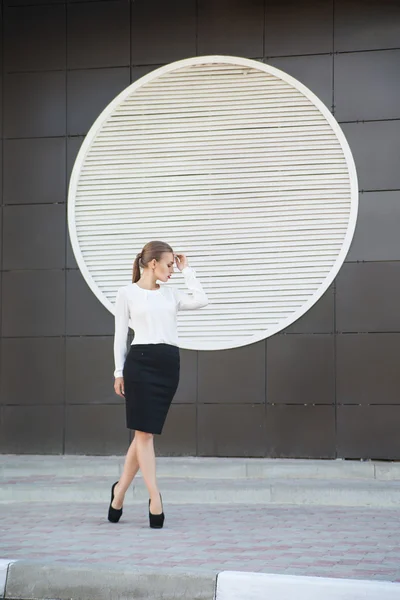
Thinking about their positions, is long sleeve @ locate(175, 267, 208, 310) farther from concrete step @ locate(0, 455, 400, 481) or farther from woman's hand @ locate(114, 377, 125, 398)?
concrete step @ locate(0, 455, 400, 481)

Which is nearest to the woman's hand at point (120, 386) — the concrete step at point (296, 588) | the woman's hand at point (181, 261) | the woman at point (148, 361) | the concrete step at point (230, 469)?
the woman at point (148, 361)

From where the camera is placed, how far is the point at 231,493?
8.35 meters

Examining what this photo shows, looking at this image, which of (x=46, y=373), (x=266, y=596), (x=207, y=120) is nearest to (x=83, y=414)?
(x=46, y=373)

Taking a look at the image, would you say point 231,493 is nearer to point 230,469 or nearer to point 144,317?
point 230,469

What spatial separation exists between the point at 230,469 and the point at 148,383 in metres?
2.79

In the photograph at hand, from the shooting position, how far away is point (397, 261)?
9938mm

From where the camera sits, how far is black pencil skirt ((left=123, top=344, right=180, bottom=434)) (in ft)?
22.2

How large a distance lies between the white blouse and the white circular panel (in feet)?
10.8

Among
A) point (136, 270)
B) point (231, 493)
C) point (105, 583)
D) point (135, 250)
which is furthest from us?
point (135, 250)

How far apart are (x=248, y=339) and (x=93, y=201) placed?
205 centimetres

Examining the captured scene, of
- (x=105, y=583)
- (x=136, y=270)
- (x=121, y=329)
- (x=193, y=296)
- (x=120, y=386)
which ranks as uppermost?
(x=136, y=270)

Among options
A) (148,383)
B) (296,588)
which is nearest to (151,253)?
(148,383)

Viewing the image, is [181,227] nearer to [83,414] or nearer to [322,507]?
[83,414]

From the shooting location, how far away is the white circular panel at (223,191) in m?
10.2
